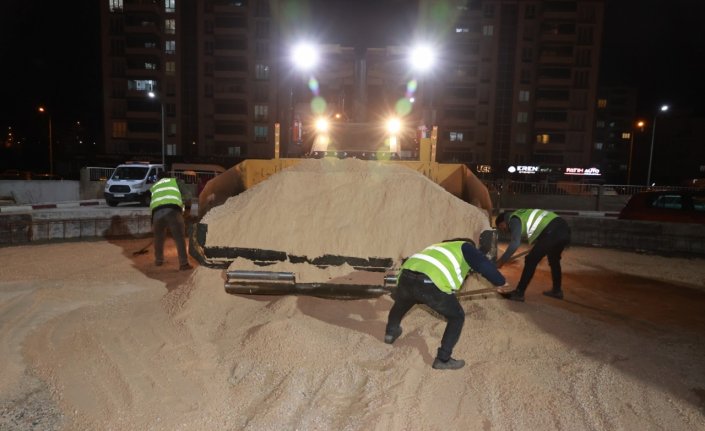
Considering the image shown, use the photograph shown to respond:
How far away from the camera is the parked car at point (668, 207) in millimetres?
9836

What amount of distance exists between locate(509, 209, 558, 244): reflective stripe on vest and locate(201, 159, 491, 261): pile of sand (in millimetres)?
513

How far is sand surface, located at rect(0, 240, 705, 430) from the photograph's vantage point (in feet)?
9.68

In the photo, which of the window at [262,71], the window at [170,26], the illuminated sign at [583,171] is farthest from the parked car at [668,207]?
the window at [170,26]

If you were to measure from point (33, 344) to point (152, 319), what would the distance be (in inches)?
39.7

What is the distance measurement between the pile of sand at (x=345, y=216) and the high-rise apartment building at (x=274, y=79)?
39.1m


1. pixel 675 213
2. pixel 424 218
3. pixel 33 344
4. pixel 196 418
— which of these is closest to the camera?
pixel 196 418

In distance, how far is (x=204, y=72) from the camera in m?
44.5

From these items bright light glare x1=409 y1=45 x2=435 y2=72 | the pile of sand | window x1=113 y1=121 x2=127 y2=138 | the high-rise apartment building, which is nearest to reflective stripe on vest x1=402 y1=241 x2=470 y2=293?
the pile of sand

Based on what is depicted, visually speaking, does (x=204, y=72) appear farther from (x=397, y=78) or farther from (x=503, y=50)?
(x=397, y=78)

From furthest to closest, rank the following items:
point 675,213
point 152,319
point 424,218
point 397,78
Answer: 1. point 675,213
2. point 397,78
3. point 424,218
4. point 152,319

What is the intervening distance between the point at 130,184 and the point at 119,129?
1289 inches

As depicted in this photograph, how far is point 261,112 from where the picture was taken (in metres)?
44.1

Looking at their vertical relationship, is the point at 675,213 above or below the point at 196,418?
above

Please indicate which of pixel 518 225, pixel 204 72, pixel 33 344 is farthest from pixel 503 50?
pixel 33 344
